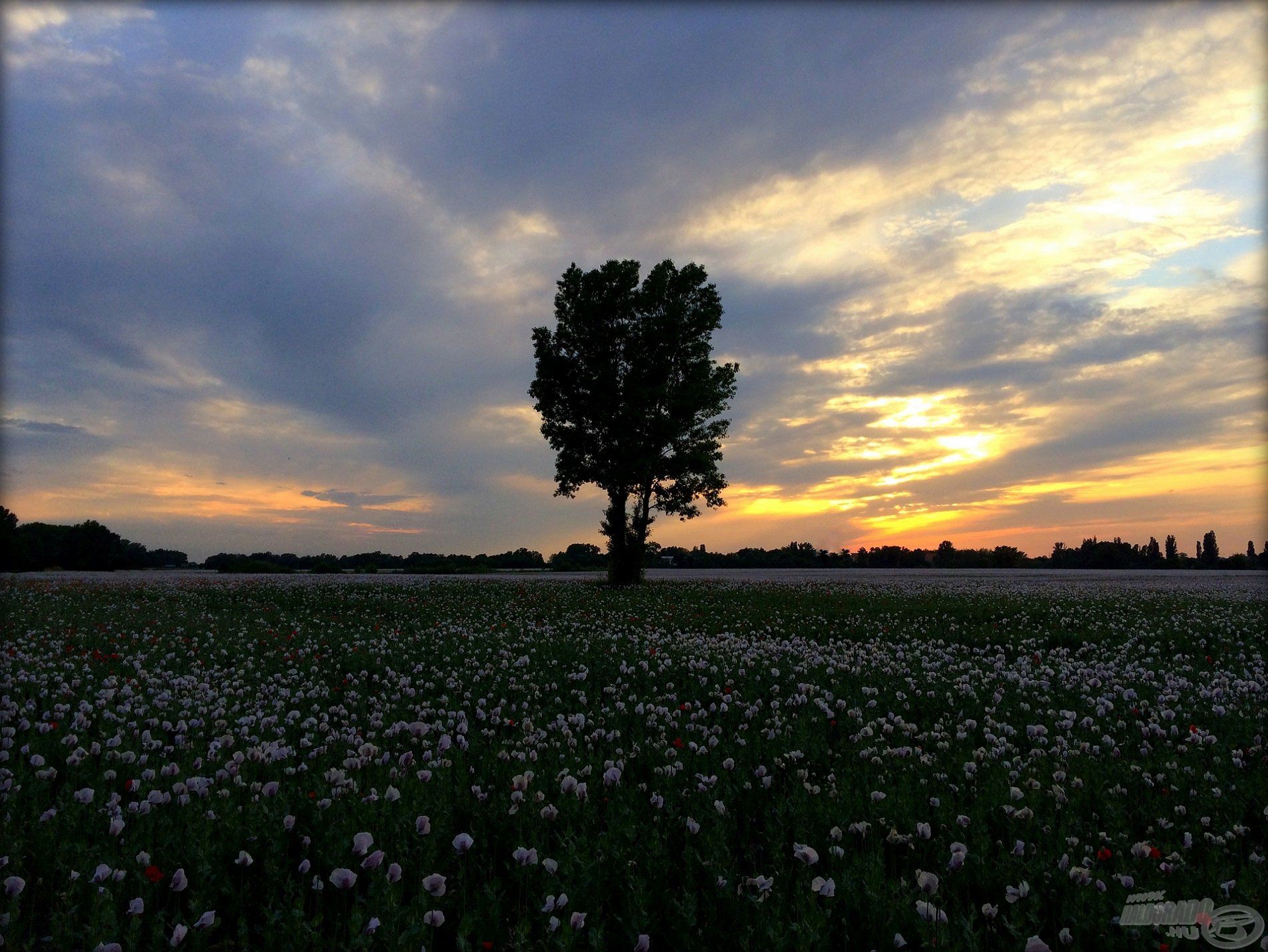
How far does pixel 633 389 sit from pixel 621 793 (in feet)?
90.2

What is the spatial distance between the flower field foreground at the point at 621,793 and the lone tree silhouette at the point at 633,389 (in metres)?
20.0

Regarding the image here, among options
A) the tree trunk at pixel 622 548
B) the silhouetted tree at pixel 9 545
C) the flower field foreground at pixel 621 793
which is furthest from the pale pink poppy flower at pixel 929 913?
the silhouetted tree at pixel 9 545

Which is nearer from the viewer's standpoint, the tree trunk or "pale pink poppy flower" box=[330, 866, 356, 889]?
"pale pink poppy flower" box=[330, 866, 356, 889]

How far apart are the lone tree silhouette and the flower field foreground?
20002 mm

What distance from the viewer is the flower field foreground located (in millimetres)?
4086

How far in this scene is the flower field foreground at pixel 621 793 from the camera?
13.4ft

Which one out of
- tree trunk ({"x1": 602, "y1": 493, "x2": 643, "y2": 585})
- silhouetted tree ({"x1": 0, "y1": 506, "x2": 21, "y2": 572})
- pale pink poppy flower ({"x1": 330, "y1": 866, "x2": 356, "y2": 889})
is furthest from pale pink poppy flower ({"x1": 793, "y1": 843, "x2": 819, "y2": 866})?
silhouetted tree ({"x1": 0, "y1": 506, "x2": 21, "y2": 572})

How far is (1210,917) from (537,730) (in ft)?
17.9

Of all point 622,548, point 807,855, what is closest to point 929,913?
point 807,855

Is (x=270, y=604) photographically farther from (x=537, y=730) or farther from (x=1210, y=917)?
(x=1210, y=917)

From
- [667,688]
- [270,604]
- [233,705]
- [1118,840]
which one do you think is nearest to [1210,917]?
[1118,840]

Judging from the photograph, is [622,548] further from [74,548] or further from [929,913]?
[74,548]

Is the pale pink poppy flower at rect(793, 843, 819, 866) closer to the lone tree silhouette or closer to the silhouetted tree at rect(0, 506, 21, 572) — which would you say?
the lone tree silhouette

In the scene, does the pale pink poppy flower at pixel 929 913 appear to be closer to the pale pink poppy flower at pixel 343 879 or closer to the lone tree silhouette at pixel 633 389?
the pale pink poppy flower at pixel 343 879
